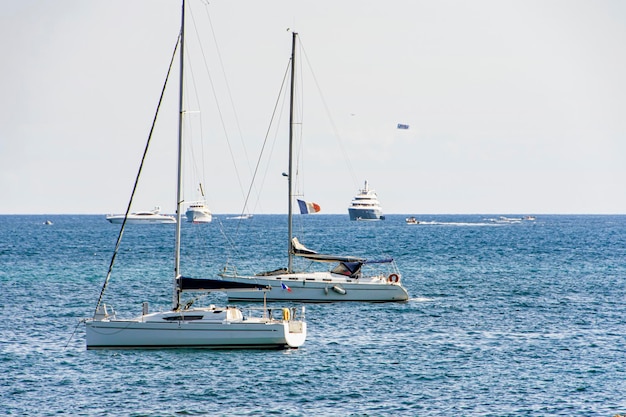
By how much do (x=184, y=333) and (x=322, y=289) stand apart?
17.9m

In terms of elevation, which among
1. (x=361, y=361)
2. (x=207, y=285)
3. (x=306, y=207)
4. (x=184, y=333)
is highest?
(x=306, y=207)

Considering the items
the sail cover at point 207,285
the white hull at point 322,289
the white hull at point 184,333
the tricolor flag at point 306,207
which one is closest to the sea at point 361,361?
the white hull at point 184,333

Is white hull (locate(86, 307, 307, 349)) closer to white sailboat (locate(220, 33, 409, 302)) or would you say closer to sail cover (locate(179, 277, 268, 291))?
sail cover (locate(179, 277, 268, 291))

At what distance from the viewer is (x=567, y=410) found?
3288 cm

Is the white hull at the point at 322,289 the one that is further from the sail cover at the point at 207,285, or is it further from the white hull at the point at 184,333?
the white hull at the point at 184,333

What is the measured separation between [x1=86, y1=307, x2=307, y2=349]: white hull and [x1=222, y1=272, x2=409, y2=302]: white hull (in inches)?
614

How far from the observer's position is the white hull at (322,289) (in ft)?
192

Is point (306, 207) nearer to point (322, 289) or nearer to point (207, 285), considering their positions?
point (322, 289)

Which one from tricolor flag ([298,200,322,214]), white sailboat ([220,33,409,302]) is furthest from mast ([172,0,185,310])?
tricolor flag ([298,200,322,214])

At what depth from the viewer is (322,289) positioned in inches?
2307

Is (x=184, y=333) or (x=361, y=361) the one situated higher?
(x=184, y=333)

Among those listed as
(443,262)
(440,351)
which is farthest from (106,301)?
(443,262)

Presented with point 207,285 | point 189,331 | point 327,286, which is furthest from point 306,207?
point 189,331

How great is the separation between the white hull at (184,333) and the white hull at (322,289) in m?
15.6
